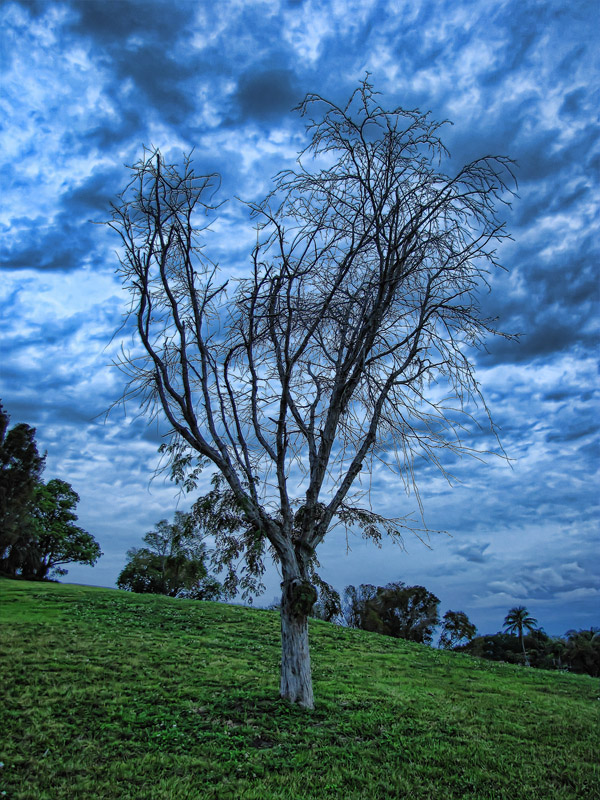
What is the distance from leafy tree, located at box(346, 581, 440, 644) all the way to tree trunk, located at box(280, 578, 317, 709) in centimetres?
3337

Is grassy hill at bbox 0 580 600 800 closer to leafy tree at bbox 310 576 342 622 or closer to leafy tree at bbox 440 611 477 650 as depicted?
leafy tree at bbox 310 576 342 622

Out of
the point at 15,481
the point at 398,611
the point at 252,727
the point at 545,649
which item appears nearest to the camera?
the point at 252,727

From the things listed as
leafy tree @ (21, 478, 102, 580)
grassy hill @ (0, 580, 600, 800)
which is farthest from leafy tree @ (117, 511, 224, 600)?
grassy hill @ (0, 580, 600, 800)

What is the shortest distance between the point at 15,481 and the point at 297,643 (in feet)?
108

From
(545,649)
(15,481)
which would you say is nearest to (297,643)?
(15,481)

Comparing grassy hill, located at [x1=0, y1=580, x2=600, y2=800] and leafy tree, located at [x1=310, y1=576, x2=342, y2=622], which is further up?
leafy tree, located at [x1=310, y1=576, x2=342, y2=622]

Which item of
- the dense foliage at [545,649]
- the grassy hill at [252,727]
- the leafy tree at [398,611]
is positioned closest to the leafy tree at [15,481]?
the grassy hill at [252,727]

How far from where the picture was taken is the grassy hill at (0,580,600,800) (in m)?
6.71

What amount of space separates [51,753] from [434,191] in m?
11.5

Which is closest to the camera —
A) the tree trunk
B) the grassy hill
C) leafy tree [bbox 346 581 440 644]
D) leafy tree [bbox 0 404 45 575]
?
the grassy hill

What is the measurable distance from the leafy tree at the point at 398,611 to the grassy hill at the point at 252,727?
2339cm

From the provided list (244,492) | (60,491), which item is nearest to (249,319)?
(244,492)

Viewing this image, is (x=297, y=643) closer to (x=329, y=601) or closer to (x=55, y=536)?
(x=329, y=601)

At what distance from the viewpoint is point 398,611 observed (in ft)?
136
